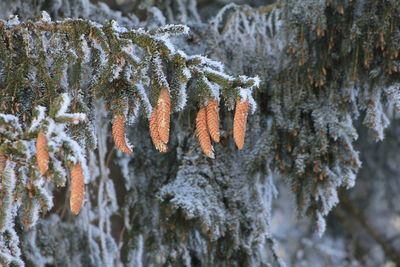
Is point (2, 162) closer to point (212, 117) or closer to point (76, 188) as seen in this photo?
point (76, 188)

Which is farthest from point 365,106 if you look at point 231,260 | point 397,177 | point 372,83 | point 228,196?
point 397,177

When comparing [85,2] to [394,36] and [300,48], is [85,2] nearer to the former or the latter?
[300,48]

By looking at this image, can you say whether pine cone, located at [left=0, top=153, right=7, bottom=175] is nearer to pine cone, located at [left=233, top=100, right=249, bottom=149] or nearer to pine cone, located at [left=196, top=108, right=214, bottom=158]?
pine cone, located at [left=196, top=108, right=214, bottom=158]

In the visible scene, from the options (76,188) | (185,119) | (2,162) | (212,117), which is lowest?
(76,188)

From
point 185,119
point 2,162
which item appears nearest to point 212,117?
point 2,162

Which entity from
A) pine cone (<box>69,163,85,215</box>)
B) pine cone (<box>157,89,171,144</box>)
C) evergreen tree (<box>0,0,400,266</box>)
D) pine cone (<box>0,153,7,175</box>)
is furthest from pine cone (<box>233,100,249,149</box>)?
pine cone (<box>0,153,7,175</box>)

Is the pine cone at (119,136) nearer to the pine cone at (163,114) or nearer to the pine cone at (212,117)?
the pine cone at (163,114)
